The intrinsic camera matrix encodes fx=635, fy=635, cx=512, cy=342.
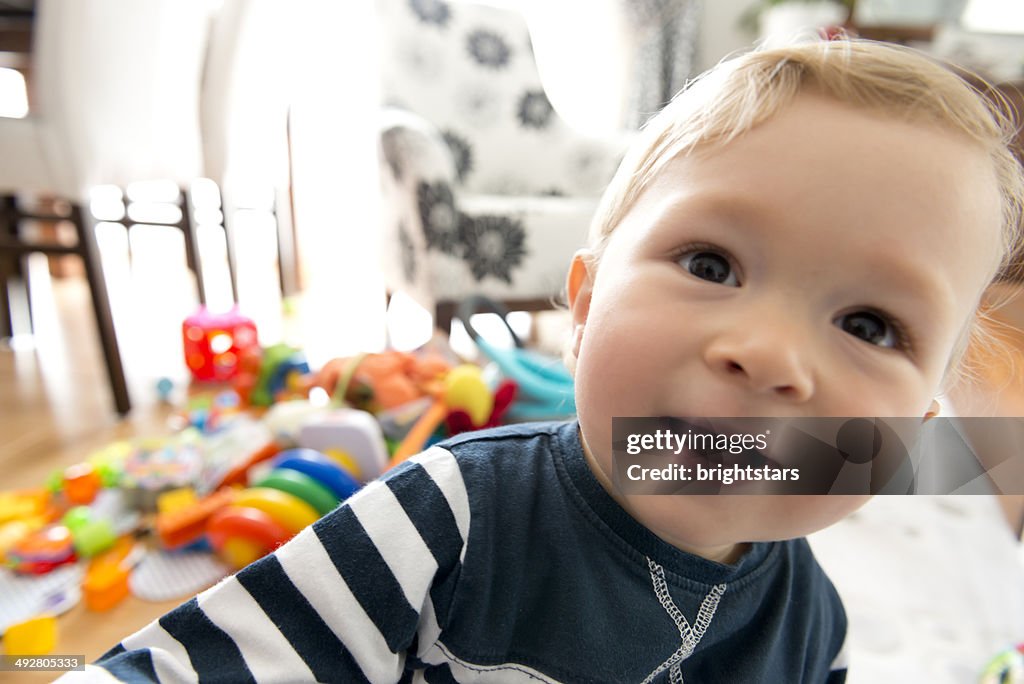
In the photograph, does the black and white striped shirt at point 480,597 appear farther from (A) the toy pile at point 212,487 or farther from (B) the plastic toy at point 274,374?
(B) the plastic toy at point 274,374

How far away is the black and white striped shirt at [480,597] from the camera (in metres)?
0.37

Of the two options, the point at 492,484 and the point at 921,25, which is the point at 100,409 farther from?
the point at 921,25

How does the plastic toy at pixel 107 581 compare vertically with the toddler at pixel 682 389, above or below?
below

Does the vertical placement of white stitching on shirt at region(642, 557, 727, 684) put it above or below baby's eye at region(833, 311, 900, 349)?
below

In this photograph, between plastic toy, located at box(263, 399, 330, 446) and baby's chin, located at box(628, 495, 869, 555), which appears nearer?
baby's chin, located at box(628, 495, 869, 555)

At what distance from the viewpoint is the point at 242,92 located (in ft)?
5.42

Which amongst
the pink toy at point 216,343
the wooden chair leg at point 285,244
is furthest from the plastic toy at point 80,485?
the wooden chair leg at point 285,244

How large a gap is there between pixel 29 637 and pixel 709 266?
2.62ft

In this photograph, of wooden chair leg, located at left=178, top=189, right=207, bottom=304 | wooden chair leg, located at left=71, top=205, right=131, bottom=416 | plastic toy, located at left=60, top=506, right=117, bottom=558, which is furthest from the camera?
wooden chair leg, located at left=178, top=189, right=207, bottom=304

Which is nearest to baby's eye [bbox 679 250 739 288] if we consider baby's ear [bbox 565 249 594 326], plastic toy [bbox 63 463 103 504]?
baby's ear [bbox 565 249 594 326]

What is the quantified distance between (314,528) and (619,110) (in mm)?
3111

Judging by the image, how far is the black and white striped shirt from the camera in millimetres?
375

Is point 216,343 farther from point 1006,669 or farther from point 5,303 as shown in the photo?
point 1006,669

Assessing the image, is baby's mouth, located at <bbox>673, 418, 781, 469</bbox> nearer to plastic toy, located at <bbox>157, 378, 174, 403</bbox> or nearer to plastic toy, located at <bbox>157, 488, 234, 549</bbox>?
plastic toy, located at <bbox>157, 488, 234, 549</bbox>
